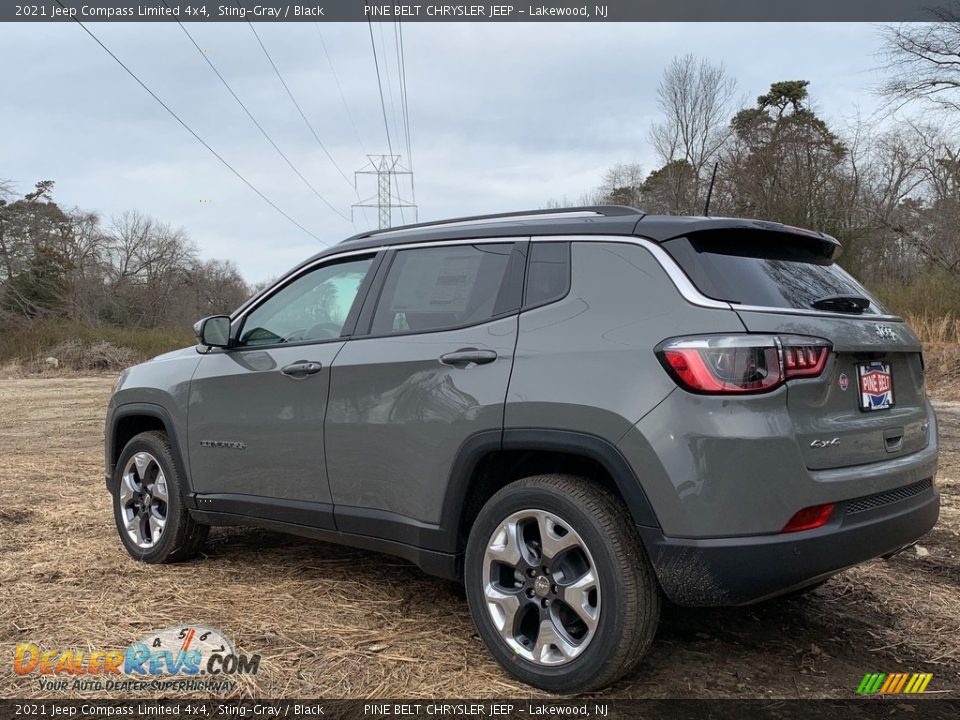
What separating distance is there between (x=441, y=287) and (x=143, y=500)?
2.57 metres

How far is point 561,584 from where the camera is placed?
274 centimetres

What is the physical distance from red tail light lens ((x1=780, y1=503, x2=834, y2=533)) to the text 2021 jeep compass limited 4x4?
2 cm

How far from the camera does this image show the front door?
3666 mm

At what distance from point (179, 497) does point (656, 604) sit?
A: 116 inches

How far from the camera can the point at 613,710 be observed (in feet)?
8.70

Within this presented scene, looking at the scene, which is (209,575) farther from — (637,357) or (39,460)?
(39,460)

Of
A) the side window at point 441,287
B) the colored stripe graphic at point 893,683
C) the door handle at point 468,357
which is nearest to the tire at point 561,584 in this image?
the door handle at point 468,357

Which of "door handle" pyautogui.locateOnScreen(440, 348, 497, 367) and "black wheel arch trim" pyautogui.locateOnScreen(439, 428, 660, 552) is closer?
"black wheel arch trim" pyautogui.locateOnScreen(439, 428, 660, 552)

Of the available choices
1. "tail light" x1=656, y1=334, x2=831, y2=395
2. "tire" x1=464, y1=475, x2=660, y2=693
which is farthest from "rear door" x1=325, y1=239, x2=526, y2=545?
"tail light" x1=656, y1=334, x2=831, y2=395

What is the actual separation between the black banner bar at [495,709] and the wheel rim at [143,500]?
178 cm

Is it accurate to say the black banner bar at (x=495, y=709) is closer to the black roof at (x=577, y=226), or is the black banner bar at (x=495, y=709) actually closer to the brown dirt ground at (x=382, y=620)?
the brown dirt ground at (x=382, y=620)

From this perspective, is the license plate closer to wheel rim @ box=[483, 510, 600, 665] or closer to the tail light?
the tail light

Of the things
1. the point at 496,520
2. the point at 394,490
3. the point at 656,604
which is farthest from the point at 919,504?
the point at 394,490

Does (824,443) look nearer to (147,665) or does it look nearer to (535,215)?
(535,215)
